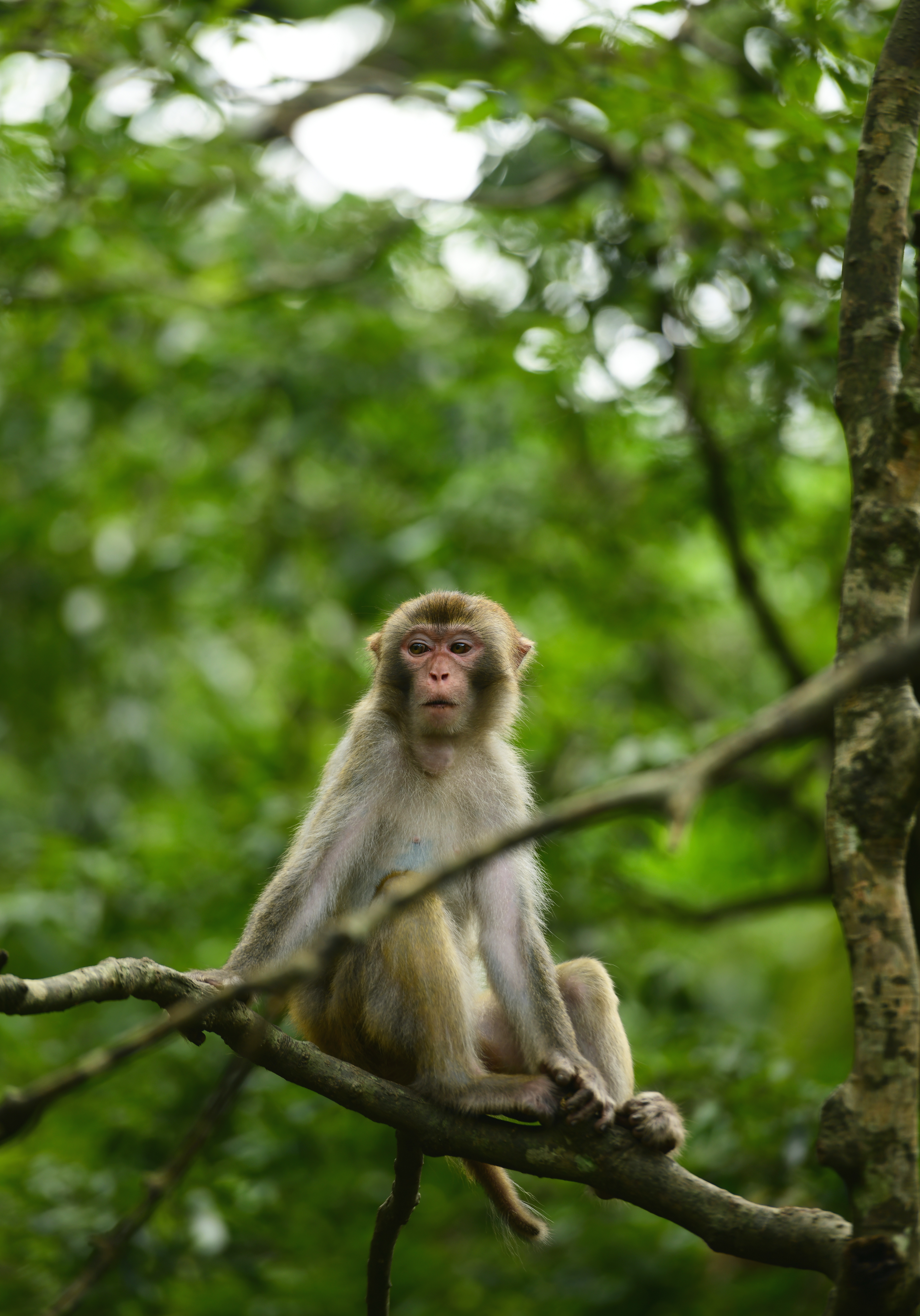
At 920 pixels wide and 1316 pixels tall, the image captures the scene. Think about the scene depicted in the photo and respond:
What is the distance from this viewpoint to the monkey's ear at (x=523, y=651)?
514 cm

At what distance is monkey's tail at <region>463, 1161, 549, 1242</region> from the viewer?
165 inches

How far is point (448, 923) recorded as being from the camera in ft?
13.3

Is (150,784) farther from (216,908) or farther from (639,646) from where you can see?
(639,646)

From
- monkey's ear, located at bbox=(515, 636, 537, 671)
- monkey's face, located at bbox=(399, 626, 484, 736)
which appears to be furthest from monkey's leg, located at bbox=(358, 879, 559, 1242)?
monkey's ear, located at bbox=(515, 636, 537, 671)

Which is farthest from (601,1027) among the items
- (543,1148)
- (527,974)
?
(543,1148)

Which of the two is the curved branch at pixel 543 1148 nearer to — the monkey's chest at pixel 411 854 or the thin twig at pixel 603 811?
the thin twig at pixel 603 811

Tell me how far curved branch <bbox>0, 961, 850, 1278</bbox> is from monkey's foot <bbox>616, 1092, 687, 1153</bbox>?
0.30ft

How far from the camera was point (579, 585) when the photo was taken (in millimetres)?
8398

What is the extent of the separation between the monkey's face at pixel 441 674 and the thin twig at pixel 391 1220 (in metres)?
1.54

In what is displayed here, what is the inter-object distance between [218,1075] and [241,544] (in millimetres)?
4406

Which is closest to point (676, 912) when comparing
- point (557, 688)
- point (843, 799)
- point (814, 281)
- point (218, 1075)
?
point (557, 688)

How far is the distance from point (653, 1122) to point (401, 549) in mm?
4671

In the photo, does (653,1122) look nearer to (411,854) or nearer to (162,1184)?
(411,854)

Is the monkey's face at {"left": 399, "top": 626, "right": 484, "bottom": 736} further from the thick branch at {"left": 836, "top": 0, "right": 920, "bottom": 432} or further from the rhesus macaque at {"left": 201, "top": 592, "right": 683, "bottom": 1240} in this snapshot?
the thick branch at {"left": 836, "top": 0, "right": 920, "bottom": 432}
